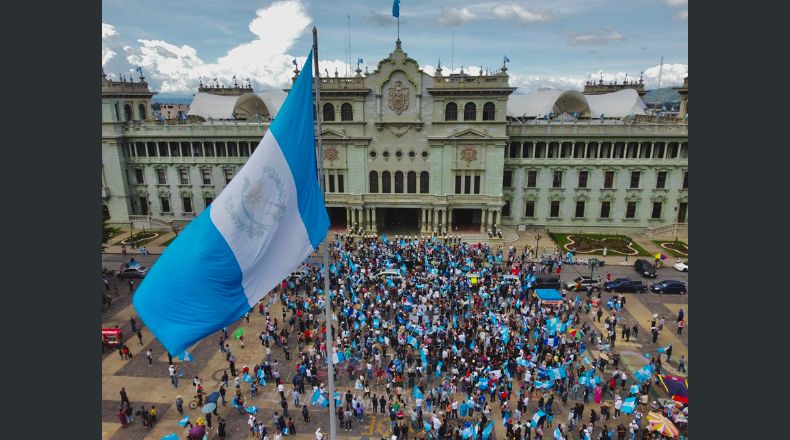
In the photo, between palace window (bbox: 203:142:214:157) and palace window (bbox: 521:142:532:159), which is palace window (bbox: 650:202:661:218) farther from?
palace window (bbox: 203:142:214:157)

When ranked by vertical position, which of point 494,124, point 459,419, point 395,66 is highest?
point 395,66

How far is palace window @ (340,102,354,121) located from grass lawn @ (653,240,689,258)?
38619 mm

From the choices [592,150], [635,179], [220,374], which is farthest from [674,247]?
[220,374]

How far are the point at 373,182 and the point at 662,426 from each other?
41.3 meters

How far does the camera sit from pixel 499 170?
53750 millimetres

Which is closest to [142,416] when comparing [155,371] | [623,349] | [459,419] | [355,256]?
[155,371]

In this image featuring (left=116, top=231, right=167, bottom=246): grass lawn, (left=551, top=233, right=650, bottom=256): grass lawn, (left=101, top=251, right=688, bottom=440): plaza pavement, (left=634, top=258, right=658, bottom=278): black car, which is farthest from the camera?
(left=116, top=231, right=167, bottom=246): grass lawn

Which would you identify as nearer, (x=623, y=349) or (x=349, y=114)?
(x=623, y=349)

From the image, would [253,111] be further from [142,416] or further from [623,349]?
[623,349]

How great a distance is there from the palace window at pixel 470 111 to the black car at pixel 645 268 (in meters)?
23.1

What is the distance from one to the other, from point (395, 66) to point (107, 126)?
3744 cm

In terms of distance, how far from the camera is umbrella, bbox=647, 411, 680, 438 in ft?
64.0

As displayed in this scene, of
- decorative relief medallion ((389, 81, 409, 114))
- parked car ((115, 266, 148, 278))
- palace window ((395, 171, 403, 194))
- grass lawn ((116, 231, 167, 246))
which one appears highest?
decorative relief medallion ((389, 81, 409, 114))

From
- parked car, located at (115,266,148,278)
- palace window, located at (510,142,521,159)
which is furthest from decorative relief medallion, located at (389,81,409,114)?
parked car, located at (115,266,148,278)
